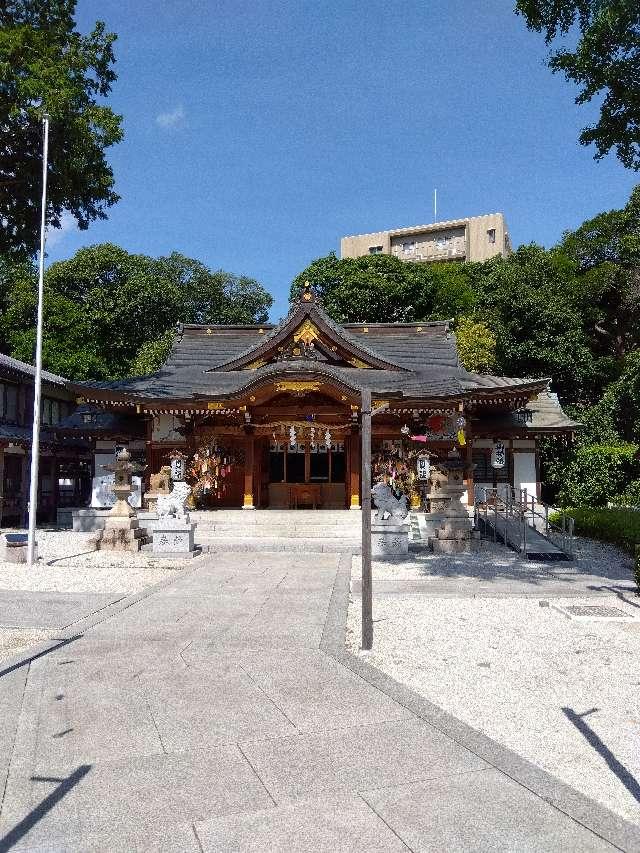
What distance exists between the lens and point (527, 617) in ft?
28.1

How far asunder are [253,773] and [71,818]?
112 centimetres

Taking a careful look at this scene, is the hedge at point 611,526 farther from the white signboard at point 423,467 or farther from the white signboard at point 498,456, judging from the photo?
the white signboard at point 423,467

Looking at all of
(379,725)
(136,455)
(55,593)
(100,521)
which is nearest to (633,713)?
(379,725)

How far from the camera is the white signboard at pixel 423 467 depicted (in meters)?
18.6

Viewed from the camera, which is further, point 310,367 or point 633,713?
→ point 310,367

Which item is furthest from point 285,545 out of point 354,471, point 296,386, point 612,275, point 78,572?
point 612,275

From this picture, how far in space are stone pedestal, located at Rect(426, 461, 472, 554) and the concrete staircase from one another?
226 centimetres

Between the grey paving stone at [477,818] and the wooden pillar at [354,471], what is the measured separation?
16166 mm

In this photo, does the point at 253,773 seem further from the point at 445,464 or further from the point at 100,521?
the point at 100,521

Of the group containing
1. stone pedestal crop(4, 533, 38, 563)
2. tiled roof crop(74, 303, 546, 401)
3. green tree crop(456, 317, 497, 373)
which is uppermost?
green tree crop(456, 317, 497, 373)

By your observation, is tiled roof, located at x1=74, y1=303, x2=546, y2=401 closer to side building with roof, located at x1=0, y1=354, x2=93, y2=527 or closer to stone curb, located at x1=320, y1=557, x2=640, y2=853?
side building with roof, located at x1=0, y1=354, x2=93, y2=527

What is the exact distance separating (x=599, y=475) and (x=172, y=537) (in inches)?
741

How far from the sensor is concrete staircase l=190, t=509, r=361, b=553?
54.7ft

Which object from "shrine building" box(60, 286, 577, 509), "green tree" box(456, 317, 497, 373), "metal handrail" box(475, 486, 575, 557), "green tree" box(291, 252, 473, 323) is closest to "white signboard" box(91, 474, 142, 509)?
"shrine building" box(60, 286, 577, 509)
